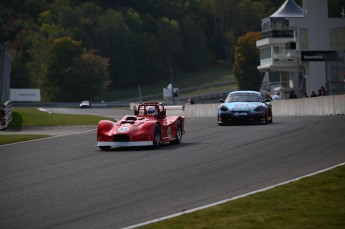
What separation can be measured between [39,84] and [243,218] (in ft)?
453

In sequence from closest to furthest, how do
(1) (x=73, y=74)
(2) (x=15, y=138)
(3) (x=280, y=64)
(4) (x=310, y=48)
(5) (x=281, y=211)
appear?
(5) (x=281, y=211) → (2) (x=15, y=138) → (4) (x=310, y=48) → (3) (x=280, y=64) → (1) (x=73, y=74)

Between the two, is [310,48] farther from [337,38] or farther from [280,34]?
[280,34]

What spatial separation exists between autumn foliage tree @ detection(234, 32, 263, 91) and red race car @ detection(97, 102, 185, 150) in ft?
379

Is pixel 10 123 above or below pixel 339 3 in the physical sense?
below

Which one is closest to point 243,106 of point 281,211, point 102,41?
point 281,211

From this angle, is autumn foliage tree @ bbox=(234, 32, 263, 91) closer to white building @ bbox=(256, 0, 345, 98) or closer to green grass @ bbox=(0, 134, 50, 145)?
white building @ bbox=(256, 0, 345, 98)

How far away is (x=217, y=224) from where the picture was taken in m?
11.1

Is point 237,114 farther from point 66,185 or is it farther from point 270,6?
point 270,6

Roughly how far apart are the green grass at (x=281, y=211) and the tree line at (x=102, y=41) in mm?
127292

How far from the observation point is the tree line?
469ft

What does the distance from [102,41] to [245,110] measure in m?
140

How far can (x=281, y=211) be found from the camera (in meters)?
11.8

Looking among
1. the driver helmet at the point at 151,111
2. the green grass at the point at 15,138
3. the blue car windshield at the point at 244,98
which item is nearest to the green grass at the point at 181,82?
the blue car windshield at the point at 244,98

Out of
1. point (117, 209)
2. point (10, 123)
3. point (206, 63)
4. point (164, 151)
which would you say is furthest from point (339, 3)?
point (117, 209)
